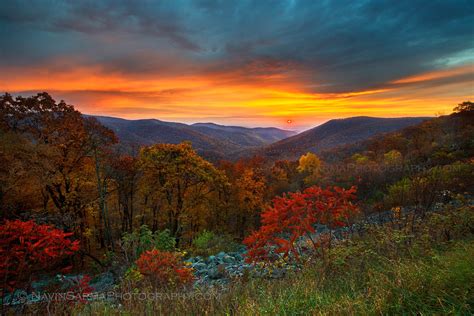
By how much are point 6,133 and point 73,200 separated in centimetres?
485

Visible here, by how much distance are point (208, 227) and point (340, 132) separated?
141m

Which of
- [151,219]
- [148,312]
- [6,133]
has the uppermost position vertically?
[6,133]

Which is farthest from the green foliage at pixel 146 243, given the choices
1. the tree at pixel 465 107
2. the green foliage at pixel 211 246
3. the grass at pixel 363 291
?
the tree at pixel 465 107

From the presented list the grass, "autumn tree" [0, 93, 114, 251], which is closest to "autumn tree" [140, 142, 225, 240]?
"autumn tree" [0, 93, 114, 251]

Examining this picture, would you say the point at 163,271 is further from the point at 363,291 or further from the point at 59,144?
the point at 59,144

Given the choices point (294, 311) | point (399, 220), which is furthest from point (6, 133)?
point (399, 220)

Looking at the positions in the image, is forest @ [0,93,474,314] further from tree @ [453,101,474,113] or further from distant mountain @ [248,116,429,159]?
distant mountain @ [248,116,429,159]

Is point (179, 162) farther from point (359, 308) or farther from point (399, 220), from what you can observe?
point (359, 308)

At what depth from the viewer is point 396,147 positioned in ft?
129

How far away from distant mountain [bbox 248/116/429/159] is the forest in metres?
101

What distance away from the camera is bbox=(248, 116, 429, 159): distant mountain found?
12975 centimetres

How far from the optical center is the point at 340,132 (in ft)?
493

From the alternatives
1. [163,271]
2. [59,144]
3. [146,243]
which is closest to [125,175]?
[59,144]

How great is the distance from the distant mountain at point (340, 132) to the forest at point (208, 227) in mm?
100556
